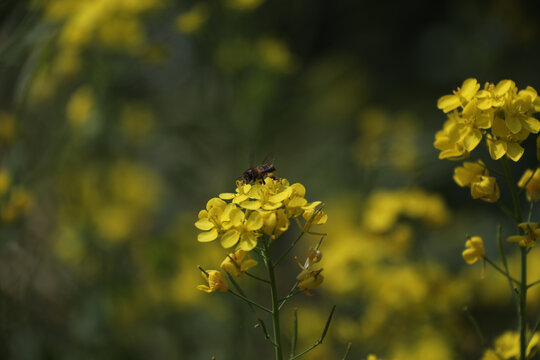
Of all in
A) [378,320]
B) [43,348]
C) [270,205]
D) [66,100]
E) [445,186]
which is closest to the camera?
[270,205]

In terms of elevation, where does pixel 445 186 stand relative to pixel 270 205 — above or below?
above

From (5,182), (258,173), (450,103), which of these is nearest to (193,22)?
(5,182)

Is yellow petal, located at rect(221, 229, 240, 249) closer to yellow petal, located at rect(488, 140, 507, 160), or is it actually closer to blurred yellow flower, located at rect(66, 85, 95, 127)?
yellow petal, located at rect(488, 140, 507, 160)

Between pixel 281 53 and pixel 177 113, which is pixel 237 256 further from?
pixel 177 113

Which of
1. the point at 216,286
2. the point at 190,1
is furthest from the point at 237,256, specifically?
the point at 190,1

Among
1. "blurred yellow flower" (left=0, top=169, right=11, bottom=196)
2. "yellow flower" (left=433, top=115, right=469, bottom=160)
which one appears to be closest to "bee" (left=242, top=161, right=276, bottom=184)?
"yellow flower" (left=433, top=115, right=469, bottom=160)

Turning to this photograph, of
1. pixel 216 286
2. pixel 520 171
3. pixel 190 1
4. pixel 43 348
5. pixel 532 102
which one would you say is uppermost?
pixel 190 1

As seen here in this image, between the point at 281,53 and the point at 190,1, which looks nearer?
the point at 281,53
